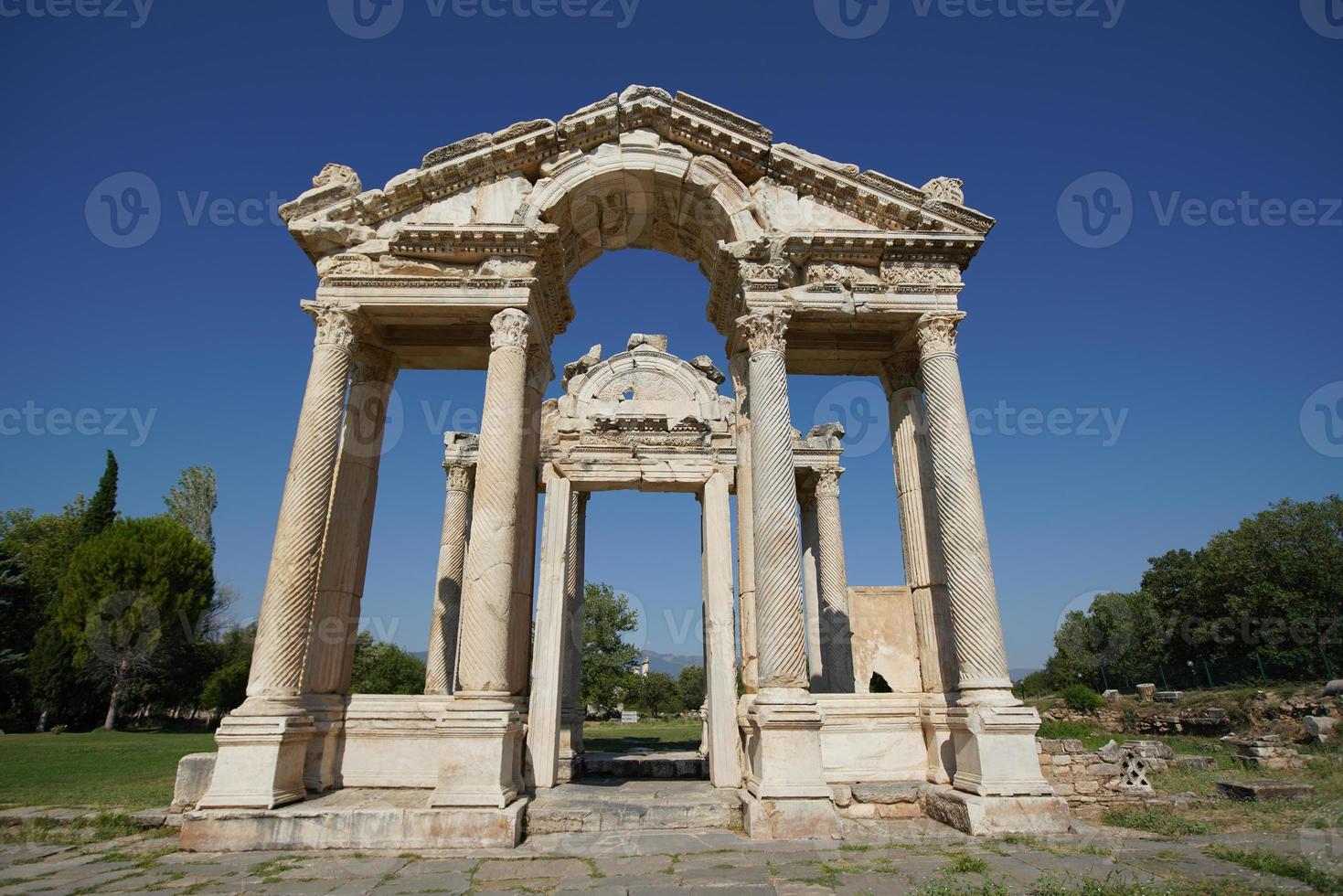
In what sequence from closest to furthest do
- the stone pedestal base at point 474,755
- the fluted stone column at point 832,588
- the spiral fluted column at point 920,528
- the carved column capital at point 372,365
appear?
1. the stone pedestal base at point 474,755
2. the spiral fluted column at point 920,528
3. the carved column capital at point 372,365
4. the fluted stone column at point 832,588

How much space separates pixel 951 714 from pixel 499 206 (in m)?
10.9

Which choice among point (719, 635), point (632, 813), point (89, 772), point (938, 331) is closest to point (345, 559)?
point (632, 813)

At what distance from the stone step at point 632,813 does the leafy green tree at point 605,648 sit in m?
27.4

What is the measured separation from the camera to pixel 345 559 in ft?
36.8

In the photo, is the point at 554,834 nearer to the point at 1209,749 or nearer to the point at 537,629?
the point at 537,629

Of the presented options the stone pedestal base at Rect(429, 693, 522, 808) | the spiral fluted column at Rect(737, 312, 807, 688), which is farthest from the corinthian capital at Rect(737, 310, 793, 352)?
the stone pedestal base at Rect(429, 693, 522, 808)

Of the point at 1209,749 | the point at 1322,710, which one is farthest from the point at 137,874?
the point at 1322,710

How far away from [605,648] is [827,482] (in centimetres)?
2219

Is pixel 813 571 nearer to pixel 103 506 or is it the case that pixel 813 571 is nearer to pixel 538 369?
pixel 538 369

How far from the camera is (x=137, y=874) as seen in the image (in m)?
6.74

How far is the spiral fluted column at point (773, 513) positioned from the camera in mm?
9359

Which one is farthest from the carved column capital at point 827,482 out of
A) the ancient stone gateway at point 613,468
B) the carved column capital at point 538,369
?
the carved column capital at point 538,369

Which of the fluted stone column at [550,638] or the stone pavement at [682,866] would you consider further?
the fluted stone column at [550,638]

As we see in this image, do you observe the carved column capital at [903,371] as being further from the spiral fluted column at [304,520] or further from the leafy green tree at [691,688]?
the leafy green tree at [691,688]
